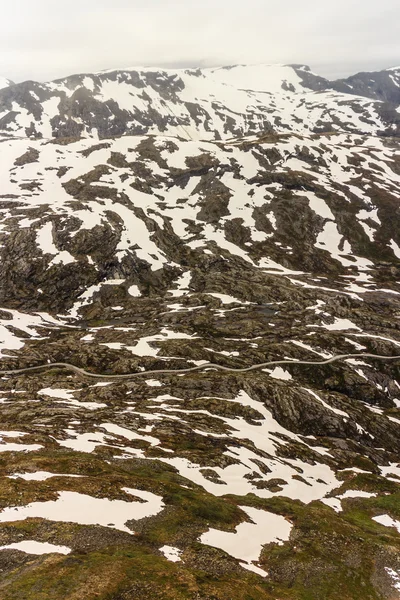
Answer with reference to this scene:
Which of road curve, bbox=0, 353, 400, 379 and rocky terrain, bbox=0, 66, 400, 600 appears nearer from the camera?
rocky terrain, bbox=0, 66, 400, 600

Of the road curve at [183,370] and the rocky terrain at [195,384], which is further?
the road curve at [183,370]

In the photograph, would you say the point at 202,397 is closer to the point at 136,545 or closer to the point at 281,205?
the point at 136,545

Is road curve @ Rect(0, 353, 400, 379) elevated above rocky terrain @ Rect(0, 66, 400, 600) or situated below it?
below

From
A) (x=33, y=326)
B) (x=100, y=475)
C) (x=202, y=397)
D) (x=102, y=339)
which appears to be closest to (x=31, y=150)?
(x=33, y=326)

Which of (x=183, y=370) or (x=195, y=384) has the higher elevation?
(x=195, y=384)

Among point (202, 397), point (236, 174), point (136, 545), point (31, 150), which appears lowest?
point (202, 397)

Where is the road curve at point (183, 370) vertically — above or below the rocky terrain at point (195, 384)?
below

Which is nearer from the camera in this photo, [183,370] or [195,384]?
[195,384]

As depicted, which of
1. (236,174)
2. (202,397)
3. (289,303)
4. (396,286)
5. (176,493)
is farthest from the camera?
(236,174)
